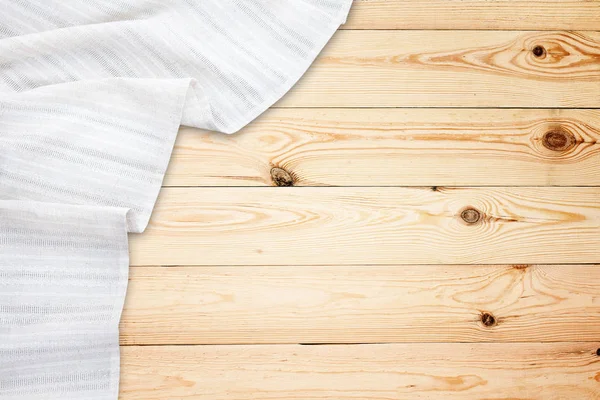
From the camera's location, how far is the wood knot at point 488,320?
91 cm

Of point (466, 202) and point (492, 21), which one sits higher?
point (492, 21)

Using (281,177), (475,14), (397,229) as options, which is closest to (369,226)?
(397,229)

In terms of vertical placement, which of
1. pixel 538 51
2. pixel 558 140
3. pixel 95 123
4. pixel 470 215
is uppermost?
pixel 538 51

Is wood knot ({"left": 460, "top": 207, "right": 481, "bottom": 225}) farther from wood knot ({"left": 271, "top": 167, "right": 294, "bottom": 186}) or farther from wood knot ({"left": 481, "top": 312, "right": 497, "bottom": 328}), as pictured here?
wood knot ({"left": 271, "top": 167, "right": 294, "bottom": 186})

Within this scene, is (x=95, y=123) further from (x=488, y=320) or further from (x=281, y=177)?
(x=488, y=320)

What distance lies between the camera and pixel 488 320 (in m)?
0.92

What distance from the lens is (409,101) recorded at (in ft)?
3.27

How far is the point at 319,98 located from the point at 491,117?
0.89ft

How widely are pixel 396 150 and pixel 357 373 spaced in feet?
1.11

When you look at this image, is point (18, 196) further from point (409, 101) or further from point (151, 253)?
point (409, 101)

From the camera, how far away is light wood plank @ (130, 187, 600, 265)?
3.05 ft

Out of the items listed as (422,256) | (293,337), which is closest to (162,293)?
(293,337)

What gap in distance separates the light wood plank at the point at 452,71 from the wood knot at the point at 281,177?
4.3 inches

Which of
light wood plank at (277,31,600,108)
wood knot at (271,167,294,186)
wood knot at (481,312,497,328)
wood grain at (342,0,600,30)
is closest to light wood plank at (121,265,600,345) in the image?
wood knot at (481,312,497,328)
